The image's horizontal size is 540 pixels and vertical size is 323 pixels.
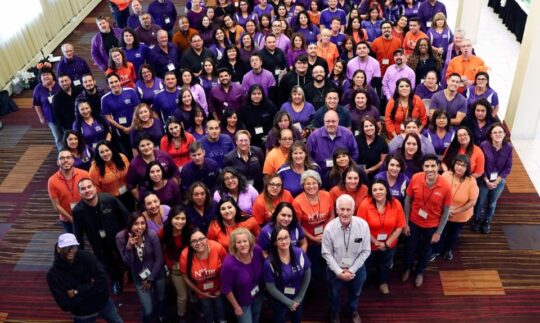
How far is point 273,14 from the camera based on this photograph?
8.25 meters

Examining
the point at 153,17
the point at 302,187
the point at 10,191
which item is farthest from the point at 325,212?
the point at 153,17

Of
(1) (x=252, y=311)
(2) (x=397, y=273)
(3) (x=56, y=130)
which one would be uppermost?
(3) (x=56, y=130)

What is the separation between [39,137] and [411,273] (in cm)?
576

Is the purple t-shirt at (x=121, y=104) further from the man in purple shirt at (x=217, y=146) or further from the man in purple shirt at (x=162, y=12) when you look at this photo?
the man in purple shirt at (x=162, y=12)

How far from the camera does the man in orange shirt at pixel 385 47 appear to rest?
6.89m

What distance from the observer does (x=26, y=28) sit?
9406 millimetres

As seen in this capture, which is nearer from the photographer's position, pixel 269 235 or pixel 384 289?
pixel 269 235

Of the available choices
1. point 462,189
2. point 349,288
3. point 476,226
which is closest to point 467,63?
point 476,226

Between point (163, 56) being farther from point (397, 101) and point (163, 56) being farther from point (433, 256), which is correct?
point (433, 256)

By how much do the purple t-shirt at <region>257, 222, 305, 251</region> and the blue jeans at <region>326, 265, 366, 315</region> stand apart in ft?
1.35

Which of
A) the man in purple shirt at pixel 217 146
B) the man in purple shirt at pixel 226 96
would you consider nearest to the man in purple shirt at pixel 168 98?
the man in purple shirt at pixel 226 96

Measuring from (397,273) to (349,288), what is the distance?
2.96 ft

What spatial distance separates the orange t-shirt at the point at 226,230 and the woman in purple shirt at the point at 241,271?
0.98 ft

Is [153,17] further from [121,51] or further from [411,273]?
[411,273]
